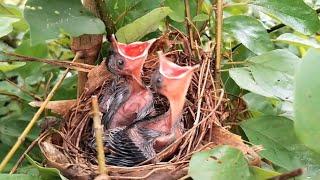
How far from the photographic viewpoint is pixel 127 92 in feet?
3.72

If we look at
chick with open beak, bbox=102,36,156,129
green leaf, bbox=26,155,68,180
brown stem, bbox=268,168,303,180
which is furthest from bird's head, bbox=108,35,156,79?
brown stem, bbox=268,168,303,180

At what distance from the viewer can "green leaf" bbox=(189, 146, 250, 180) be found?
73cm

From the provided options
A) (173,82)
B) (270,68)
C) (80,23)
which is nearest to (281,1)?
(270,68)

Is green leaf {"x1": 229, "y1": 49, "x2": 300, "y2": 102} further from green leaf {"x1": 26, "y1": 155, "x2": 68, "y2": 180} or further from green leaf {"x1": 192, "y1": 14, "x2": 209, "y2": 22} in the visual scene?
green leaf {"x1": 26, "y1": 155, "x2": 68, "y2": 180}

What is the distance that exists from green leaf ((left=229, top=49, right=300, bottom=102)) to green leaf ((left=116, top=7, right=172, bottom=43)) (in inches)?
6.3

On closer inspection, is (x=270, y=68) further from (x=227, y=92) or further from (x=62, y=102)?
(x=62, y=102)

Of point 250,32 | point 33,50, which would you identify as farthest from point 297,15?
point 33,50

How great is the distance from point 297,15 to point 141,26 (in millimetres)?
284

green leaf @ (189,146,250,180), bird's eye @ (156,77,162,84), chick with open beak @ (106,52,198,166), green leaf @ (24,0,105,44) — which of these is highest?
green leaf @ (24,0,105,44)

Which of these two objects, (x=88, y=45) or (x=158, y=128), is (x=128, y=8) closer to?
(x=88, y=45)

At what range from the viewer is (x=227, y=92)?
1.14 metres

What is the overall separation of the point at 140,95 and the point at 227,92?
0.17 metres

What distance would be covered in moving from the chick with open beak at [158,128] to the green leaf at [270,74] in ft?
0.30

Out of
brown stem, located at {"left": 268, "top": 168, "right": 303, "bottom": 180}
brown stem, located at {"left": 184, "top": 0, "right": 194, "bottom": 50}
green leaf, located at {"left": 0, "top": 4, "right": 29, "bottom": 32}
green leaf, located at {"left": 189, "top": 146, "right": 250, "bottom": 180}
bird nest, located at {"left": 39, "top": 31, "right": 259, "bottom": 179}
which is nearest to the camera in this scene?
brown stem, located at {"left": 268, "top": 168, "right": 303, "bottom": 180}
